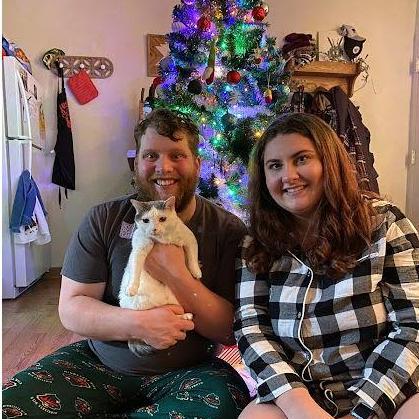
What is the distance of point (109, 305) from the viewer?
1.06m

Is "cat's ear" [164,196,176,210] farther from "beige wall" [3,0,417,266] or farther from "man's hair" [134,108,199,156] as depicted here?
"beige wall" [3,0,417,266]

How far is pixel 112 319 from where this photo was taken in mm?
1031

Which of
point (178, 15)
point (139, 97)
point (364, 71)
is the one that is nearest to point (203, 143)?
point (178, 15)

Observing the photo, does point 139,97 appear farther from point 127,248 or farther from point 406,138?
point 127,248

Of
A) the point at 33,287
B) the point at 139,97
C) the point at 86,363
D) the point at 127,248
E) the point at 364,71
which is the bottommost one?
the point at 33,287

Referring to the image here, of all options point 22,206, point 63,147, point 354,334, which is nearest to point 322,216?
point 354,334

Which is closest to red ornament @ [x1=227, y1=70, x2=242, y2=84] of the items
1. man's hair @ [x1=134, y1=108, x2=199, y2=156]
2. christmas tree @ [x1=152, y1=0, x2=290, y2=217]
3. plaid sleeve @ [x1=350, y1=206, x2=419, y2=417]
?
christmas tree @ [x1=152, y1=0, x2=290, y2=217]

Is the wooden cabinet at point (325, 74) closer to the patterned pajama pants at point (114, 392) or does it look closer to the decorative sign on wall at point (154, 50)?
the decorative sign on wall at point (154, 50)

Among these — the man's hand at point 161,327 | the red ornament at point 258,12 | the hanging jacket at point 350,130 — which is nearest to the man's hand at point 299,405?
the man's hand at point 161,327

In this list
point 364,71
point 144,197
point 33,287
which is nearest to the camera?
point 144,197

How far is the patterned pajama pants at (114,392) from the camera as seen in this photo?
3.06ft

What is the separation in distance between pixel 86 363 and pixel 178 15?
2.05m

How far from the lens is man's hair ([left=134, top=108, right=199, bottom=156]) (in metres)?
1.10

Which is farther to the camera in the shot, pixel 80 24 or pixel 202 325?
pixel 80 24
